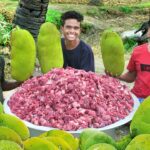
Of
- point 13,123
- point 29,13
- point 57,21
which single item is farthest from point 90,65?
point 57,21

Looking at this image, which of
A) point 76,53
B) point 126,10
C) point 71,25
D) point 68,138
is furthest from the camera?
point 126,10

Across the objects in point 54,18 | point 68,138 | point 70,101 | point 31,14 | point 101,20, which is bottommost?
point 101,20

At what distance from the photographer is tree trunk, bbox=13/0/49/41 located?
621 cm

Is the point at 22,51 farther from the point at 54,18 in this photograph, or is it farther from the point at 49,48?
the point at 54,18

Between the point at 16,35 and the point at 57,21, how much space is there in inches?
292

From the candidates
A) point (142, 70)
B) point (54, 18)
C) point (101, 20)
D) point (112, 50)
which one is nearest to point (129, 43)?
point (54, 18)

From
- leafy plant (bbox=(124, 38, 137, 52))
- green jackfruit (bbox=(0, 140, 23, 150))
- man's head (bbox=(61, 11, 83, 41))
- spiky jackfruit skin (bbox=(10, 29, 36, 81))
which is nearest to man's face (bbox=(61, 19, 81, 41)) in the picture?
man's head (bbox=(61, 11, 83, 41))

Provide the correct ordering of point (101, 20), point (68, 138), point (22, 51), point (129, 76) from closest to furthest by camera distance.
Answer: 1. point (68, 138)
2. point (22, 51)
3. point (129, 76)
4. point (101, 20)

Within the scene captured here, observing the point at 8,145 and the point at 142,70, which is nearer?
the point at 8,145

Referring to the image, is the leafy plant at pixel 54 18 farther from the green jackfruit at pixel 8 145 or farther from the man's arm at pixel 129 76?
the green jackfruit at pixel 8 145

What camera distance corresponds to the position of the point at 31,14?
6.33 meters

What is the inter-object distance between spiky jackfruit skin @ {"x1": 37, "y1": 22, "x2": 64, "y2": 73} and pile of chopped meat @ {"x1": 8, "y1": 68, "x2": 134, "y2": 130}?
0.65 feet

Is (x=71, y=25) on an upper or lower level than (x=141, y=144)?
lower

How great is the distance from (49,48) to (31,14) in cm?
306
